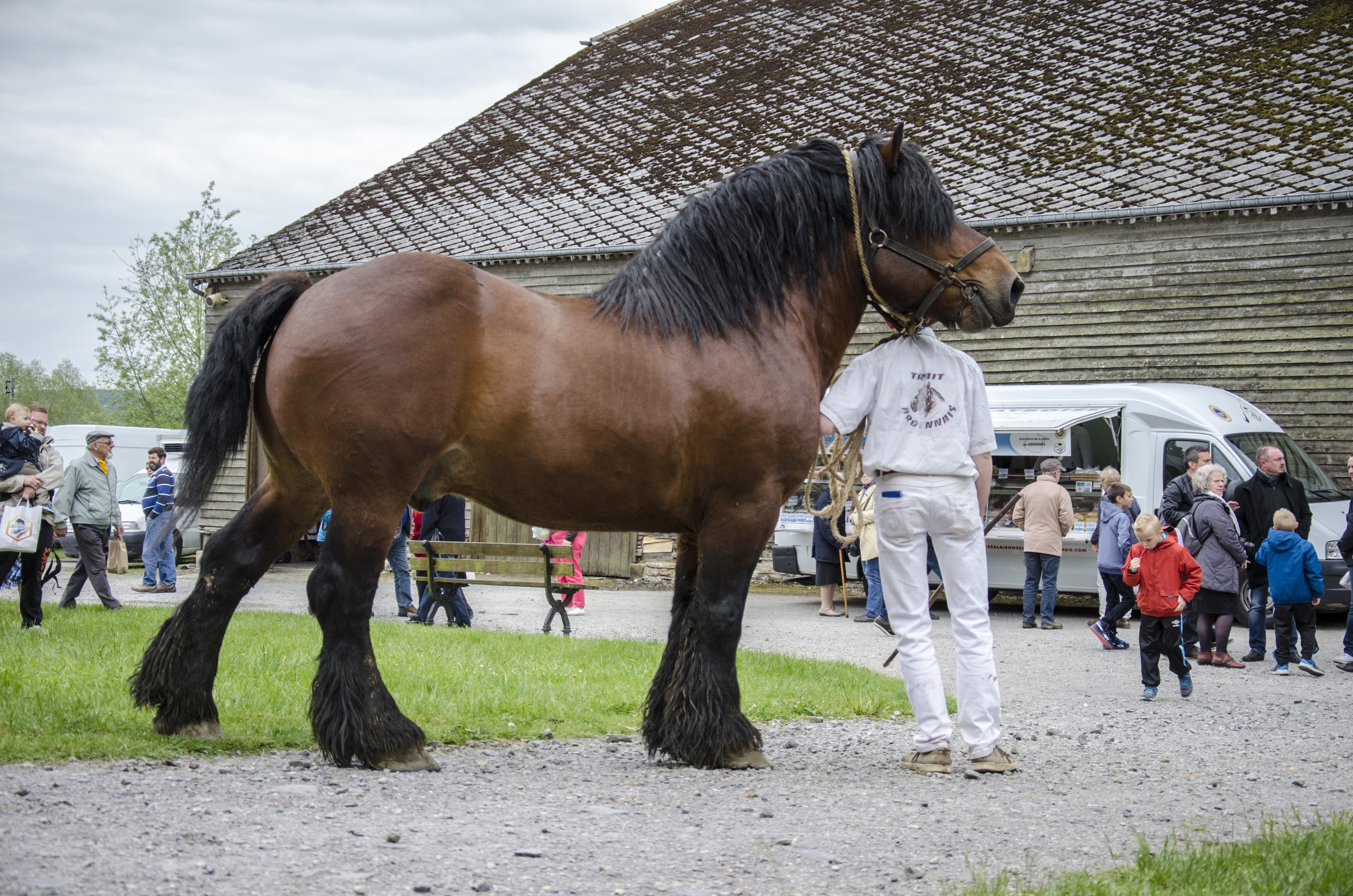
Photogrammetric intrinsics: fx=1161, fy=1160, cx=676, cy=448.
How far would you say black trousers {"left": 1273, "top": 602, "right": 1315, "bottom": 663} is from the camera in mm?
9273

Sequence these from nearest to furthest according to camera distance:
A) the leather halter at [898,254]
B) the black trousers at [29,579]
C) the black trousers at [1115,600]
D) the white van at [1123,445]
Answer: the leather halter at [898,254] → the black trousers at [29,579] → the black trousers at [1115,600] → the white van at [1123,445]

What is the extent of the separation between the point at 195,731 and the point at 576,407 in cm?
201

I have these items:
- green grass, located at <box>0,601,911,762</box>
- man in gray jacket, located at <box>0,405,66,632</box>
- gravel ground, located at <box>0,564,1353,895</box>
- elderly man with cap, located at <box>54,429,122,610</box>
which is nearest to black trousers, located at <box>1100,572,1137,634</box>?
green grass, located at <box>0,601,911,762</box>

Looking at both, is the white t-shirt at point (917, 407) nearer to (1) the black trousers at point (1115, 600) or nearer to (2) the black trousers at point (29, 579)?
(1) the black trousers at point (1115, 600)

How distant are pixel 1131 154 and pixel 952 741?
12.2m

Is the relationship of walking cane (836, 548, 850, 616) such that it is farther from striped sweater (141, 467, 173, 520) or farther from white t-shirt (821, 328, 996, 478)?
striped sweater (141, 467, 173, 520)

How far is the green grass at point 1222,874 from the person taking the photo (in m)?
2.97

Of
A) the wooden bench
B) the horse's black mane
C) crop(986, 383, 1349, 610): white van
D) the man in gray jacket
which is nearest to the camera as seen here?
the horse's black mane

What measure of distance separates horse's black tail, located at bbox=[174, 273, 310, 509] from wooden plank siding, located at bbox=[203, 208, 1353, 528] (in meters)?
10.9

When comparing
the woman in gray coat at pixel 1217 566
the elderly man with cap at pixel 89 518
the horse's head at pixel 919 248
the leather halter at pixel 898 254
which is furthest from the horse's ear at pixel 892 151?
the elderly man with cap at pixel 89 518

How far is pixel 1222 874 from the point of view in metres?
3.17

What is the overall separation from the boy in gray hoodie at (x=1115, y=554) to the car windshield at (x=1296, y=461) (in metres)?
2.24

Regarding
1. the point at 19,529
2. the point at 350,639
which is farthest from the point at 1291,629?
the point at 19,529

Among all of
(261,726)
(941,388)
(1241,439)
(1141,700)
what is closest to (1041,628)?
(1241,439)
